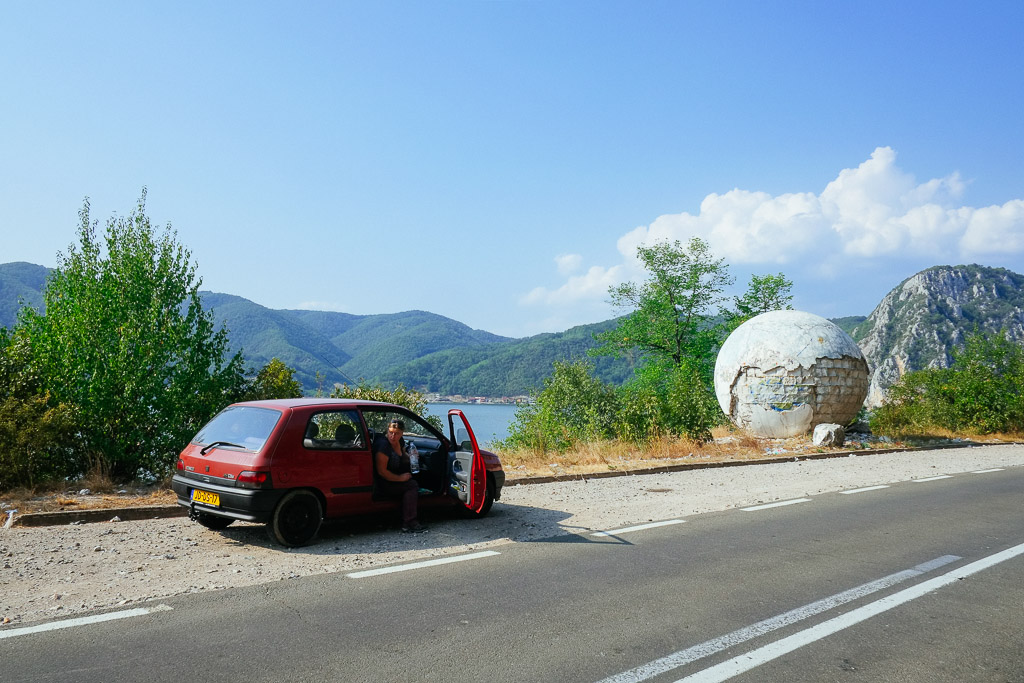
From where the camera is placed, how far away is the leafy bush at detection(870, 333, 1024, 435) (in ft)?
82.7

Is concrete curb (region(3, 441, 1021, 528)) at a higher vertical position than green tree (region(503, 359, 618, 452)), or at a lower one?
lower

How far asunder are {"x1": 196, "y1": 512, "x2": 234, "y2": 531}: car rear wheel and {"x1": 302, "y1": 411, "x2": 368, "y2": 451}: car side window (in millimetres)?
1305

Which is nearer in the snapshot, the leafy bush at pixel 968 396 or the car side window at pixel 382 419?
the car side window at pixel 382 419

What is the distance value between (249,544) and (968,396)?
1050 inches

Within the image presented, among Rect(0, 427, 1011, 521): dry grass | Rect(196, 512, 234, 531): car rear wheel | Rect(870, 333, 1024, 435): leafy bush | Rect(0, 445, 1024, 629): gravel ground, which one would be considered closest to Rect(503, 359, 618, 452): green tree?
Rect(0, 427, 1011, 521): dry grass

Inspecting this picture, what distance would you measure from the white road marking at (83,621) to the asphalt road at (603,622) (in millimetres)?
34

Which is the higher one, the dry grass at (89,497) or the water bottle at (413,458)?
the water bottle at (413,458)

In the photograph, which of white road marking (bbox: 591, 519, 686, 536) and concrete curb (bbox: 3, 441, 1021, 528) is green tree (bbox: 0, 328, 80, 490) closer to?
concrete curb (bbox: 3, 441, 1021, 528)

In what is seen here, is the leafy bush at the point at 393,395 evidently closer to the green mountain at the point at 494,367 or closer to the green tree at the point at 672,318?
the green tree at the point at 672,318

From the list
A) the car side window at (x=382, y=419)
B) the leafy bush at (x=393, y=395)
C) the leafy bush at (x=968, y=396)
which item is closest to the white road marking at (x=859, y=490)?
the car side window at (x=382, y=419)

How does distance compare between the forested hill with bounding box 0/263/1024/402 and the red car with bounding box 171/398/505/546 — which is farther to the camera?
the forested hill with bounding box 0/263/1024/402

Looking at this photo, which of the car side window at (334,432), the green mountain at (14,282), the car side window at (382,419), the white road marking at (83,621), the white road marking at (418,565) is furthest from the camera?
the green mountain at (14,282)

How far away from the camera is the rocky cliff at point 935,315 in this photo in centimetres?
10706

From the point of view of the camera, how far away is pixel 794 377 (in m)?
20.8
